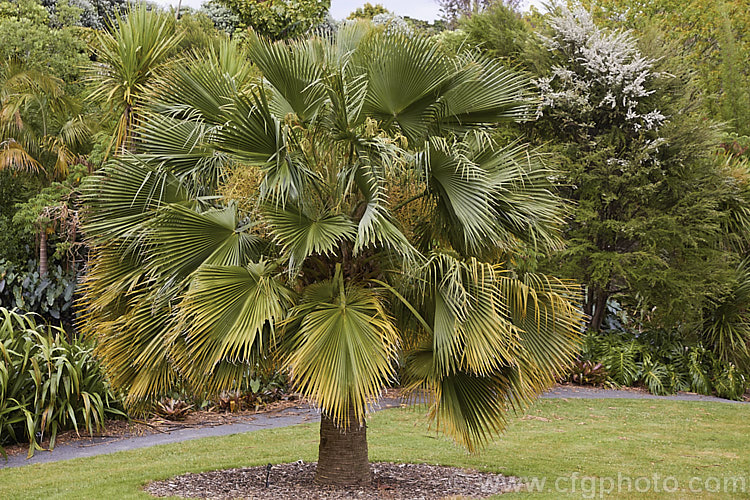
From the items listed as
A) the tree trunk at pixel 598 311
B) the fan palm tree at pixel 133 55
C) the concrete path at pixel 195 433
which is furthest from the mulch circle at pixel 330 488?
the tree trunk at pixel 598 311

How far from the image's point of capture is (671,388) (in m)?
14.4

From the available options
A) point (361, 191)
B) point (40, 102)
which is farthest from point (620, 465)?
point (40, 102)

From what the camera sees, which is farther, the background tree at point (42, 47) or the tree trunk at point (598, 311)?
the tree trunk at point (598, 311)

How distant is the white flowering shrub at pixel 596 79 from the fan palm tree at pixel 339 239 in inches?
328

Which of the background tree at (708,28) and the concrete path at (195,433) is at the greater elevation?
the background tree at (708,28)

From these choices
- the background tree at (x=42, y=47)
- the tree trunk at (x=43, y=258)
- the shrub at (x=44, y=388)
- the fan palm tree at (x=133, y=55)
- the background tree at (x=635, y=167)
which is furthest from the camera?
the background tree at (x=42, y=47)

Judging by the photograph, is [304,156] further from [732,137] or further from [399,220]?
[732,137]

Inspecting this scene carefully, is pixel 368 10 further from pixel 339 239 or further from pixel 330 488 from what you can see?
pixel 330 488

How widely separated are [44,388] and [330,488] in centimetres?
429

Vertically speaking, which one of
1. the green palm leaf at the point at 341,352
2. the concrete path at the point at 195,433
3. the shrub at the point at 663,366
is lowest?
the concrete path at the point at 195,433

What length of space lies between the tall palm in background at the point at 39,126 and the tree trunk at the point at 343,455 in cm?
910

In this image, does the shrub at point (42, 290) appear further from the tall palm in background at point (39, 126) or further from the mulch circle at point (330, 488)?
the mulch circle at point (330, 488)

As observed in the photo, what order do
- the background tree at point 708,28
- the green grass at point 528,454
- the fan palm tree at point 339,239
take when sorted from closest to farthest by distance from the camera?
1. the fan palm tree at point 339,239
2. the green grass at point 528,454
3. the background tree at point 708,28

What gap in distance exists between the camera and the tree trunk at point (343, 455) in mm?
6605
